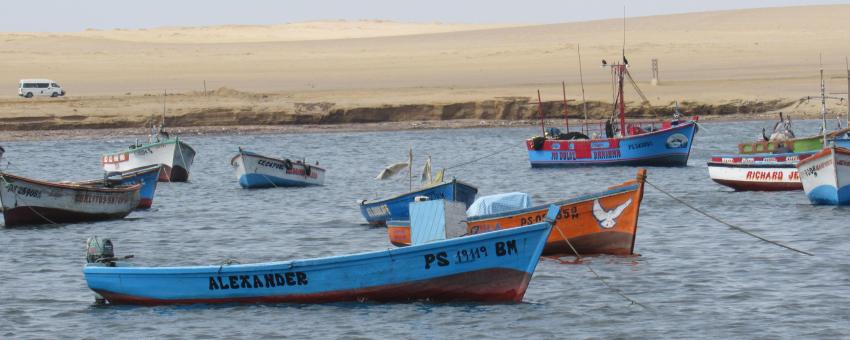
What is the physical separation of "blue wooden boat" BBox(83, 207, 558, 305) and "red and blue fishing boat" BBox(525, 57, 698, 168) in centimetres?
2656

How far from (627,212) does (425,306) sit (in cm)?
498

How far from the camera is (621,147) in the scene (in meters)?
47.4

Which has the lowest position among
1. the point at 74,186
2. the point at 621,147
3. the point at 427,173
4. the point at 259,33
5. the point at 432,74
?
the point at 621,147

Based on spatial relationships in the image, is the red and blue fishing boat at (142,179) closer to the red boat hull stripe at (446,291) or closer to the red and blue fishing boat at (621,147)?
the red and blue fishing boat at (621,147)

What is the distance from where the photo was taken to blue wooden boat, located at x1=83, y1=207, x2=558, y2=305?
19.7m

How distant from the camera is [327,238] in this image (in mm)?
29781

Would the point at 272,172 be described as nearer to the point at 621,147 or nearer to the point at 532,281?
the point at 621,147

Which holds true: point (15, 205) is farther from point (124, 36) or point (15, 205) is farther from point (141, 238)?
point (124, 36)

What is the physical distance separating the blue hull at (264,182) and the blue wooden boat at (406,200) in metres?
11.9

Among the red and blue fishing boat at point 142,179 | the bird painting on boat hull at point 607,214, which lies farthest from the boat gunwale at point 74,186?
the bird painting on boat hull at point 607,214

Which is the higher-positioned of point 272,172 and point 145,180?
point 145,180

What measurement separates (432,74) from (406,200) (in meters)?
60.7

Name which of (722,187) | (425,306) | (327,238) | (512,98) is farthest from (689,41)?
(425,306)

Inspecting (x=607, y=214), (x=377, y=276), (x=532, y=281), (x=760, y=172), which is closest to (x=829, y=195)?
(x=760, y=172)
